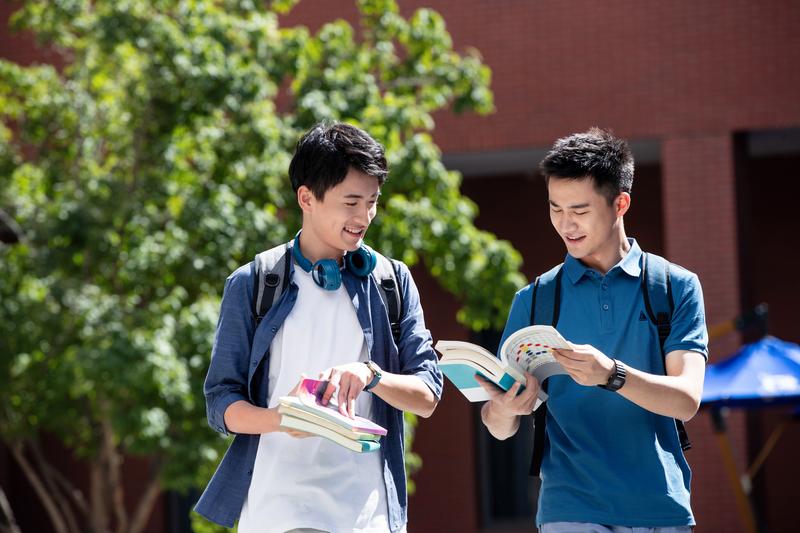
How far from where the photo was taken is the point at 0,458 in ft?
51.2

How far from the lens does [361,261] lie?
3807 mm

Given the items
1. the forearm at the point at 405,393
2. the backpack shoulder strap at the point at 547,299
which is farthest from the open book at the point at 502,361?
the backpack shoulder strap at the point at 547,299

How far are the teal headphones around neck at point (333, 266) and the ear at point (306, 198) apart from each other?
82 mm

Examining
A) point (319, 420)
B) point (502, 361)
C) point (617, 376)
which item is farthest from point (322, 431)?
point (617, 376)

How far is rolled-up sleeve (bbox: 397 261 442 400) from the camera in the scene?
375 centimetres

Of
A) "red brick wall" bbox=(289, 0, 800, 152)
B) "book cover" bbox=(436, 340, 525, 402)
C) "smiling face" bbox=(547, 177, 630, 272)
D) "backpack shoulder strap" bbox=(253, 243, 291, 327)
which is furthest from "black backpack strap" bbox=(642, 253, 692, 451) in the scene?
"red brick wall" bbox=(289, 0, 800, 152)

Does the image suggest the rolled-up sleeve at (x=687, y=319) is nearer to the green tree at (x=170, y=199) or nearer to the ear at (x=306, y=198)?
the ear at (x=306, y=198)

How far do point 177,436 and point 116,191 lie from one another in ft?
6.24

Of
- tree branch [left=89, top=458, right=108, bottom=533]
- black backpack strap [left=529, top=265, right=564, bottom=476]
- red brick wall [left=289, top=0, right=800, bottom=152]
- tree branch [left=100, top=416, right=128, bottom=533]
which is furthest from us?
red brick wall [left=289, top=0, right=800, bottom=152]

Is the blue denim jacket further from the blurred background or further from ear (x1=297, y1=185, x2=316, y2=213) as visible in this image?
the blurred background

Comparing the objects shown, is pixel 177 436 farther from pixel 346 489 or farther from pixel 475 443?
pixel 475 443

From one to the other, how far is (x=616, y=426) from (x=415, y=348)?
61cm

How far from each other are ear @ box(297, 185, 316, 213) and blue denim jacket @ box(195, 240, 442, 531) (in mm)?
175

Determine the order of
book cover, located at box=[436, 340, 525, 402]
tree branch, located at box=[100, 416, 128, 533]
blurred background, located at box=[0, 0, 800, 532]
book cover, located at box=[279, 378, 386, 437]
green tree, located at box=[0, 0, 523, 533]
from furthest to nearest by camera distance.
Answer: tree branch, located at box=[100, 416, 128, 533], blurred background, located at box=[0, 0, 800, 532], green tree, located at box=[0, 0, 523, 533], book cover, located at box=[436, 340, 525, 402], book cover, located at box=[279, 378, 386, 437]
